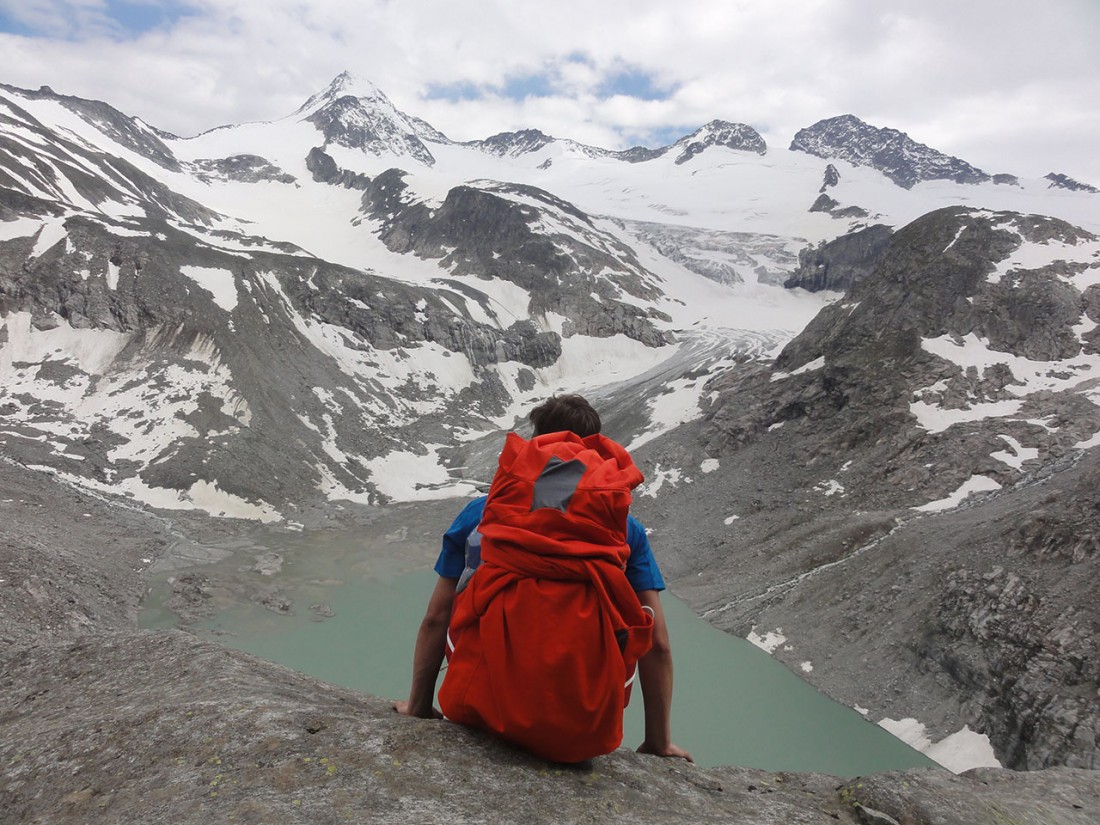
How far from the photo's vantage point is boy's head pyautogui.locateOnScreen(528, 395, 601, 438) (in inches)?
185

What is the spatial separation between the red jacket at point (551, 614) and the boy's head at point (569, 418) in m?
0.52

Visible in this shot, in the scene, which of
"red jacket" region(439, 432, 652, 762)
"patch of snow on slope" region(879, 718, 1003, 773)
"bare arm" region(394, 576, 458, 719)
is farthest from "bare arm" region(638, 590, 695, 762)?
"patch of snow on slope" region(879, 718, 1003, 773)

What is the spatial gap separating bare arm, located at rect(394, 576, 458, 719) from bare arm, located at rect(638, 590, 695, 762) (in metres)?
1.41

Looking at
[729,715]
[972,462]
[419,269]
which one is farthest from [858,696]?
[419,269]

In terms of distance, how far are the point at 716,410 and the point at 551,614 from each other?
55.2m

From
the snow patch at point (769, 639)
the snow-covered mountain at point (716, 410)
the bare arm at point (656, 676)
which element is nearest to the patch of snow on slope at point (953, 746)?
the snow-covered mountain at point (716, 410)

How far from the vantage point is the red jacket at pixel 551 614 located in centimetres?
360

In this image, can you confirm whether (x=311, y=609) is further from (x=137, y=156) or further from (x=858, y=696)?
(x=137, y=156)

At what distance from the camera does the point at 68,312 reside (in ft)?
193

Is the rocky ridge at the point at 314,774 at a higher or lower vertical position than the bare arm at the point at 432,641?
lower

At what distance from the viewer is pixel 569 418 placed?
15.5 ft

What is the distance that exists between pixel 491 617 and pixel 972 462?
4274cm

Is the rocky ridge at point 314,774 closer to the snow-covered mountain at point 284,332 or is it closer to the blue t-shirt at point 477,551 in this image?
the blue t-shirt at point 477,551

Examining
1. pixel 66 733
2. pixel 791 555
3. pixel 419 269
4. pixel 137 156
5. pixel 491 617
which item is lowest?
pixel 791 555
